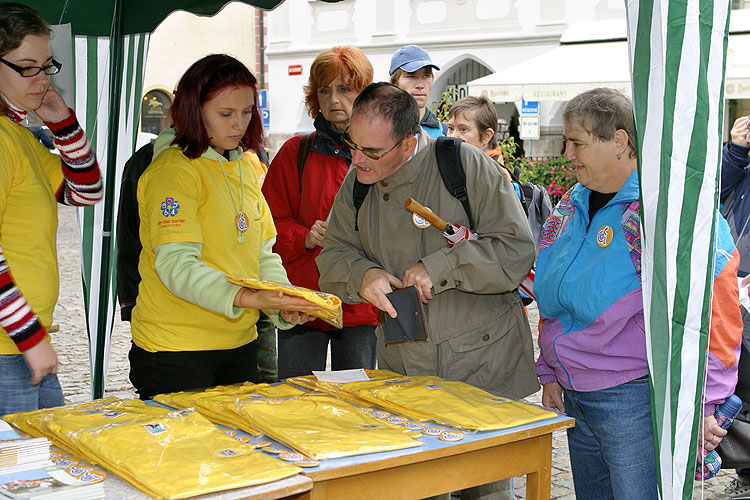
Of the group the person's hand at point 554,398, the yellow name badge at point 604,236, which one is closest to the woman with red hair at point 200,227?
the person's hand at point 554,398

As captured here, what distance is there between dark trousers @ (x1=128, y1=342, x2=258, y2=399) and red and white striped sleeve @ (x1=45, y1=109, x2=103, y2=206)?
0.53 metres

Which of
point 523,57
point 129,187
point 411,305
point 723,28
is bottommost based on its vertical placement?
point 411,305

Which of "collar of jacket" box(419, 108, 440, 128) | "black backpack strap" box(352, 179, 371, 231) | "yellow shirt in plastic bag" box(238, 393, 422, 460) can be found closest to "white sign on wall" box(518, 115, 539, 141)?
"collar of jacket" box(419, 108, 440, 128)

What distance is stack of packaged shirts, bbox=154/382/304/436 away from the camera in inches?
84.0

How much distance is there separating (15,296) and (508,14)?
54.2 ft

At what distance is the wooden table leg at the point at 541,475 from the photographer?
2.21 meters

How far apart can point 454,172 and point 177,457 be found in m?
1.26

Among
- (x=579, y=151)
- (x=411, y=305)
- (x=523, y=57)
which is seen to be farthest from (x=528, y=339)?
(x=523, y=57)

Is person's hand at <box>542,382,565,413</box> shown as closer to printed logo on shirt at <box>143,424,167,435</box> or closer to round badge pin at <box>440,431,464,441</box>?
round badge pin at <box>440,431,464,441</box>

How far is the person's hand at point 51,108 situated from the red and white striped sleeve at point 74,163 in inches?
0.7

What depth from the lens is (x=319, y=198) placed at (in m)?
3.43

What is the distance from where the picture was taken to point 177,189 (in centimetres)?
261

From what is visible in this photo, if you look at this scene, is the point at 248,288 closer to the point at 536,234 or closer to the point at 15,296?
the point at 15,296

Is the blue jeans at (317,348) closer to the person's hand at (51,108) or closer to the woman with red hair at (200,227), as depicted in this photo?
the woman with red hair at (200,227)
